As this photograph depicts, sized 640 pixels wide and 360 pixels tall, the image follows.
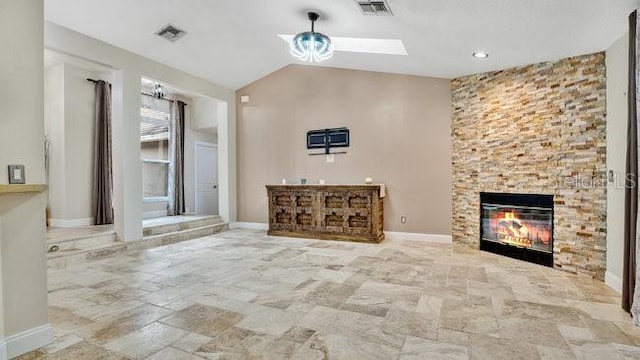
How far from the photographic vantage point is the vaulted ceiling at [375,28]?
3.00 meters

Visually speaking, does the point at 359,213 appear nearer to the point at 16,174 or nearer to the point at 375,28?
the point at 375,28

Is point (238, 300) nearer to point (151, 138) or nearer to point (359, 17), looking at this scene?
point (359, 17)

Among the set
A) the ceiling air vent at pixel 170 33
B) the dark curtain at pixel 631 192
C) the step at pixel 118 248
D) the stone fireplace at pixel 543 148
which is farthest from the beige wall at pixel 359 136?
the dark curtain at pixel 631 192

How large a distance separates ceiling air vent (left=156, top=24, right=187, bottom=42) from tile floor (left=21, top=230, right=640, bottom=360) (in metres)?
3.28

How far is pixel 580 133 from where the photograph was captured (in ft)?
12.0

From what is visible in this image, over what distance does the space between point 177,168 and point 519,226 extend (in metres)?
6.80

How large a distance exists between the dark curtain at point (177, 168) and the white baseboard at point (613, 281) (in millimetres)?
7559

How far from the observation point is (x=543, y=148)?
4.02 m

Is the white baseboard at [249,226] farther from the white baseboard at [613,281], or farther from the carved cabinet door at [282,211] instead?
the white baseboard at [613,281]

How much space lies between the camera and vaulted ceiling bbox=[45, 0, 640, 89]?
3.00 m

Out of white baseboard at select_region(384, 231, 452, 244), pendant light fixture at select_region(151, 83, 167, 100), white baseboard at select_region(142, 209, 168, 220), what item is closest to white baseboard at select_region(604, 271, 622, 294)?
white baseboard at select_region(384, 231, 452, 244)

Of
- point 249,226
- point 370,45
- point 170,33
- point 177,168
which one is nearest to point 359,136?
point 370,45

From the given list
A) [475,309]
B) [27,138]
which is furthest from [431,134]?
[27,138]

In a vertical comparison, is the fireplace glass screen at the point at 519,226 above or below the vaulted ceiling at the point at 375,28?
below
